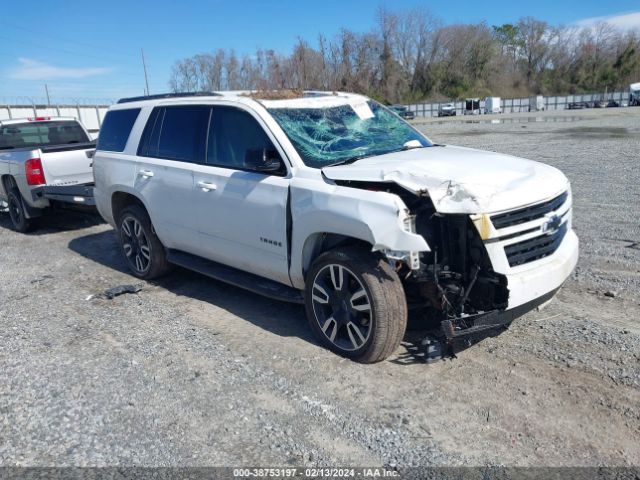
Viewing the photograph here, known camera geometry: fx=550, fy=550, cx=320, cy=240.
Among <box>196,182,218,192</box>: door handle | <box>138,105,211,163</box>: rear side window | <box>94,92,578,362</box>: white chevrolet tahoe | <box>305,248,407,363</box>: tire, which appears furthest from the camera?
<box>138,105,211,163</box>: rear side window

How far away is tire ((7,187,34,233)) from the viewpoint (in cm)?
937

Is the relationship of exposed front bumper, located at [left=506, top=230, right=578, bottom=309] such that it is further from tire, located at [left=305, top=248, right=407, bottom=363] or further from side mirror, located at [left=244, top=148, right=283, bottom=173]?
side mirror, located at [left=244, top=148, right=283, bottom=173]

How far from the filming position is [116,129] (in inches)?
261

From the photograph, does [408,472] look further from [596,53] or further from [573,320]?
[596,53]

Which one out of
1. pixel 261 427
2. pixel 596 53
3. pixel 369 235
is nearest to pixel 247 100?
pixel 369 235

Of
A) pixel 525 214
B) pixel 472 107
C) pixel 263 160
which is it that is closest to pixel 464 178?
pixel 525 214

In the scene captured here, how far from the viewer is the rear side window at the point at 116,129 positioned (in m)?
6.39

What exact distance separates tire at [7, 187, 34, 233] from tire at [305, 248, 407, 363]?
280 inches

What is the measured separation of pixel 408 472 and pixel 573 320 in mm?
2438

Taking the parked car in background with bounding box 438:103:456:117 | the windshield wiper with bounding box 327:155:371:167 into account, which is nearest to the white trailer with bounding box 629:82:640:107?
the parked car in background with bounding box 438:103:456:117

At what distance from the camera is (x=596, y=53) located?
10456cm

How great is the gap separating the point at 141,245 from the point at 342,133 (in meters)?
2.83

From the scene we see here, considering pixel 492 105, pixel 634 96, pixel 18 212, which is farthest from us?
pixel 492 105

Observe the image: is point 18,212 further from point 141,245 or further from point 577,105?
point 577,105
